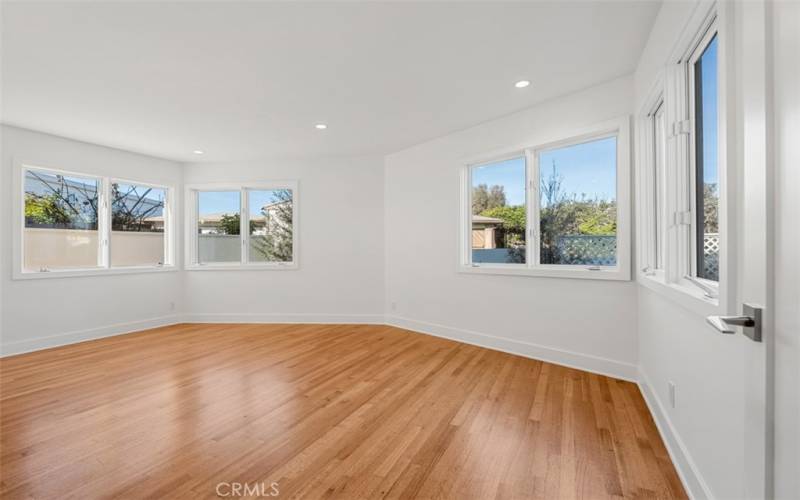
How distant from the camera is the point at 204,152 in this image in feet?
16.5

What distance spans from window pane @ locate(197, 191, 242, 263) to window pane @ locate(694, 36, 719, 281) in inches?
226

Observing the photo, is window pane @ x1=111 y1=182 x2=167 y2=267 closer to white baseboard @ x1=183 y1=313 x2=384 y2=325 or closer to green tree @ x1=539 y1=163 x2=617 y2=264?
white baseboard @ x1=183 y1=313 x2=384 y2=325

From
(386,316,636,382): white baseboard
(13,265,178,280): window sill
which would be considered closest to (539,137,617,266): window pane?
(386,316,636,382): white baseboard

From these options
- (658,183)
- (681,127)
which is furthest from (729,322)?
(658,183)

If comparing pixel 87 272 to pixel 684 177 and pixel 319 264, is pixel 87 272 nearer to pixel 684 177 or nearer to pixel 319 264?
pixel 319 264

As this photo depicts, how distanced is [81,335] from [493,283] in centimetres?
522

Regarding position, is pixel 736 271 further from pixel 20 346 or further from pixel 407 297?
pixel 20 346

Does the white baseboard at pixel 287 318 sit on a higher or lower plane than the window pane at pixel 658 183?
lower

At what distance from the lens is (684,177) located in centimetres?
192

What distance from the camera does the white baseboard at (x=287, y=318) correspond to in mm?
5297

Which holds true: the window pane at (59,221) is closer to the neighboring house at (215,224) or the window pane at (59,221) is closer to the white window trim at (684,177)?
the neighboring house at (215,224)

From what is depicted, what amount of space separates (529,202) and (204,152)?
180 inches

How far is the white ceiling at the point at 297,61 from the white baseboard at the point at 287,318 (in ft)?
9.20

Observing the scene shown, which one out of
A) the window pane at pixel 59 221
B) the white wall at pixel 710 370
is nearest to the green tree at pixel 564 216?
the white wall at pixel 710 370
